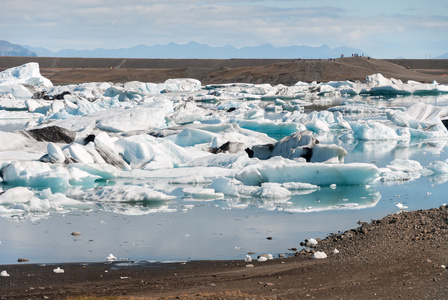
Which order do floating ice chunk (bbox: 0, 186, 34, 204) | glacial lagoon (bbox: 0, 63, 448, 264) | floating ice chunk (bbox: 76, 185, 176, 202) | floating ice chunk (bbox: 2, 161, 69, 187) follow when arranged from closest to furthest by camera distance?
glacial lagoon (bbox: 0, 63, 448, 264), floating ice chunk (bbox: 0, 186, 34, 204), floating ice chunk (bbox: 76, 185, 176, 202), floating ice chunk (bbox: 2, 161, 69, 187)

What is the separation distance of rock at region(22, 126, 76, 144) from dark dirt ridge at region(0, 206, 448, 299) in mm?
8065

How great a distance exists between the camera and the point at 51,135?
13.6 meters

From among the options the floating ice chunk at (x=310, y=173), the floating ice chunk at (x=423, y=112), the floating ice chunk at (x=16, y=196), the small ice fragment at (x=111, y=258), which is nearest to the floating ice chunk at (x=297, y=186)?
the floating ice chunk at (x=310, y=173)

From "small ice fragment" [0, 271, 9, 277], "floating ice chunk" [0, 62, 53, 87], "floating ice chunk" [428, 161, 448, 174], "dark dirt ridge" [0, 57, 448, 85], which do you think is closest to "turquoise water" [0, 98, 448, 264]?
"small ice fragment" [0, 271, 9, 277]

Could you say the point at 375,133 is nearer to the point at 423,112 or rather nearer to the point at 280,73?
the point at 423,112

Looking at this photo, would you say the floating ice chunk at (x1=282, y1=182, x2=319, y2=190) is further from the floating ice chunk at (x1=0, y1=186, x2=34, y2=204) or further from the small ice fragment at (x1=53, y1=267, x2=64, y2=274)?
the small ice fragment at (x1=53, y1=267, x2=64, y2=274)

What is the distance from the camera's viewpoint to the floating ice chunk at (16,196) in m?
8.65

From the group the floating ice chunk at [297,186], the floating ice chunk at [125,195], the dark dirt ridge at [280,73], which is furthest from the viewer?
the dark dirt ridge at [280,73]

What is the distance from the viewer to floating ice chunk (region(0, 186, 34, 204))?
8648mm

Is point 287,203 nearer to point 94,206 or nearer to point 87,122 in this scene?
point 94,206

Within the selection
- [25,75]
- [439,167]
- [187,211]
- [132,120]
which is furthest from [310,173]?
[25,75]

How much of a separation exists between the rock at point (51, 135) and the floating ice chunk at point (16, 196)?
4.66m

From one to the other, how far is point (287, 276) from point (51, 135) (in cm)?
960

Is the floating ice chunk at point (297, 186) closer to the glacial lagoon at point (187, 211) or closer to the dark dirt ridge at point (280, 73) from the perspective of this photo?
the glacial lagoon at point (187, 211)
